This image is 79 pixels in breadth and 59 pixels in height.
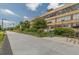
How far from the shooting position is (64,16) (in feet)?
39.0

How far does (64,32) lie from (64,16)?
7.31 feet

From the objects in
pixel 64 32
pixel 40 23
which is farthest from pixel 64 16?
pixel 64 32

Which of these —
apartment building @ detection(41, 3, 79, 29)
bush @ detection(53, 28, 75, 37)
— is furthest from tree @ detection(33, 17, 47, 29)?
bush @ detection(53, 28, 75, 37)

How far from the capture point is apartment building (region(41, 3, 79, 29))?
11.2m

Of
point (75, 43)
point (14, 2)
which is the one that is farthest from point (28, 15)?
point (75, 43)

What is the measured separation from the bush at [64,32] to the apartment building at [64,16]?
0.88m

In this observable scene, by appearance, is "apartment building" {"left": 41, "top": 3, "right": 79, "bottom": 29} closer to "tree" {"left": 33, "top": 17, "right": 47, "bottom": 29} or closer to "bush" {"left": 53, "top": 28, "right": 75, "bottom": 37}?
"tree" {"left": 33, "top": 17, "right": 47, "bottom": 29}

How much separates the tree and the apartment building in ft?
1.21

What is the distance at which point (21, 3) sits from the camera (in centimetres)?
923

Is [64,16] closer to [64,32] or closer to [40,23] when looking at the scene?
[40,23]

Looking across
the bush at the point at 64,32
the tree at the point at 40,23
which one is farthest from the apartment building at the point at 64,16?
the bush at the point at 64,32

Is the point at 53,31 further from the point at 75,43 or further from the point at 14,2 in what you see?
the point at 14,2
